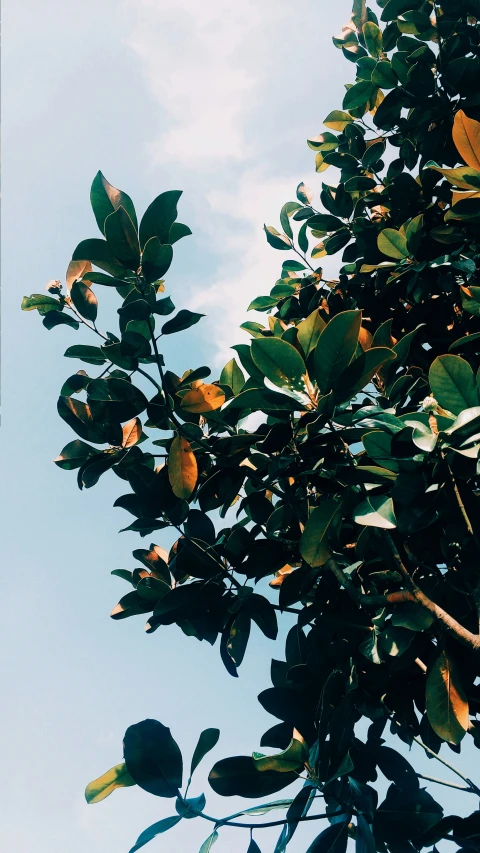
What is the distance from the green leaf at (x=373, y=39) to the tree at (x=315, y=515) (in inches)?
60.7

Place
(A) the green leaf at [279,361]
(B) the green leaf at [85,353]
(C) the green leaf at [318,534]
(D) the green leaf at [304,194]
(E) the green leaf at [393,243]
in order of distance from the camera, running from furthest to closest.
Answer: (D) the green leaf at [304,194]
(E) the green leaf at [393,243]
(B) the green leaf at [85,353]
(C) the green leaf at [318,534]
(A) the green leaf at [279,361]

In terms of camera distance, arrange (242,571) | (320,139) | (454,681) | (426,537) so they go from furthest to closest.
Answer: (320,139) → (242,571) → (426,537) → (454,681)

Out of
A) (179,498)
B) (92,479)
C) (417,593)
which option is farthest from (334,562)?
(92,479)

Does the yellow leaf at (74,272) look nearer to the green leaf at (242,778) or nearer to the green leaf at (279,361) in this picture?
the green leaf at (279,361)

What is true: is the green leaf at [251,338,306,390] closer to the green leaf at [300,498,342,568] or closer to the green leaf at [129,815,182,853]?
the green leaf at [300,498,342,568]

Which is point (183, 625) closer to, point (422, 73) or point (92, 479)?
point (92, 479)

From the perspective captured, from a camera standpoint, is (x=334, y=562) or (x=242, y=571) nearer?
(x=334, y=562)

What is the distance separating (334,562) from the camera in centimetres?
153

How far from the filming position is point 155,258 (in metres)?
1.48

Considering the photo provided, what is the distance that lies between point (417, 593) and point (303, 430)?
21.9 inches

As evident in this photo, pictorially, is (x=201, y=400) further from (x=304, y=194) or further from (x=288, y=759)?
(x=304, y=194)

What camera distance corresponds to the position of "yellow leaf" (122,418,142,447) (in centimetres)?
185

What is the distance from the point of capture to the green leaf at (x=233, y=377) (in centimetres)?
198

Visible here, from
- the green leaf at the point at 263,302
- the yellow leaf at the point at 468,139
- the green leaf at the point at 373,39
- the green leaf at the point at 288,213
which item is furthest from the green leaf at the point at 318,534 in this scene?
the green leaf at the point at 373,39
